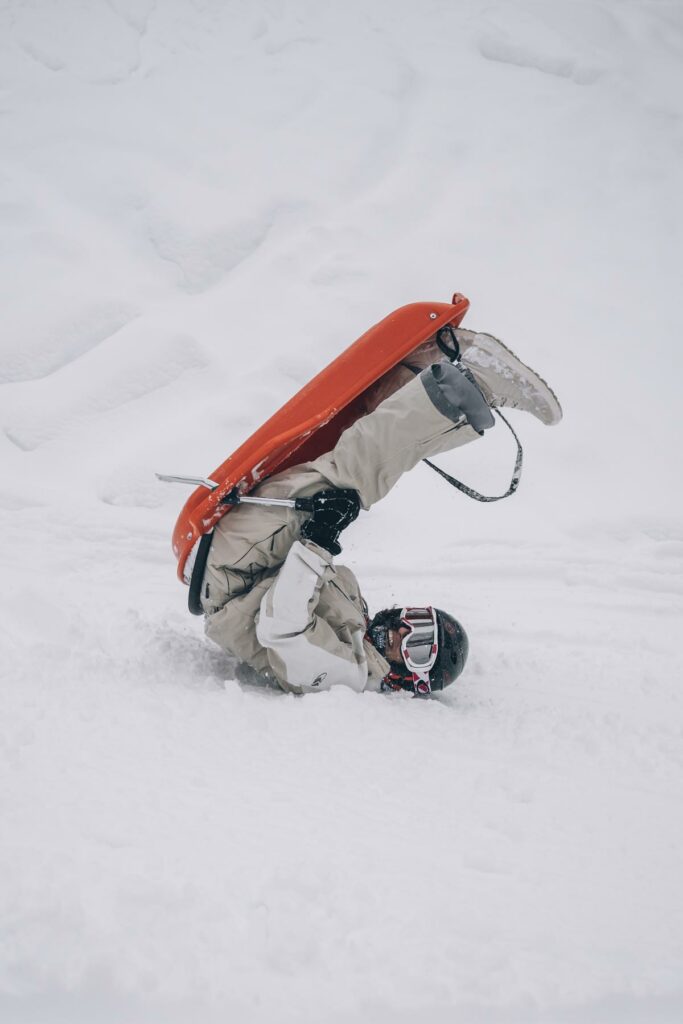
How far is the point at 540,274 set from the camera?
606 centimetres

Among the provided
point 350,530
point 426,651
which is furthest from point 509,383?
point 350,530

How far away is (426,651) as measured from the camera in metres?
2.35

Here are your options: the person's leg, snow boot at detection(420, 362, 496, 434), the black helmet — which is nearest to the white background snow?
the black helmet

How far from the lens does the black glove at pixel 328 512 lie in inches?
85.7

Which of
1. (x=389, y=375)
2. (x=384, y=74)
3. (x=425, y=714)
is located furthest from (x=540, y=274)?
(x=425, y=714)

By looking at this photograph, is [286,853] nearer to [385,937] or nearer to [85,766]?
[385,937]

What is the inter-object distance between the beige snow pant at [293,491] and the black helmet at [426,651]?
41 centimetres

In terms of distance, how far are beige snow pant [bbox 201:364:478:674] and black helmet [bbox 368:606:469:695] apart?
408mm

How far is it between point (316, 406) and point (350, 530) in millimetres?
1816

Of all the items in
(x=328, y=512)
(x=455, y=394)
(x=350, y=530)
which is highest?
(x=455, y=394)

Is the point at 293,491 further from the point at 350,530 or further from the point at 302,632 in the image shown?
the point at 350,530

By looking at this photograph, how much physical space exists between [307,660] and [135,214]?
5444 millimetres

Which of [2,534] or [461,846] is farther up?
[461,846]

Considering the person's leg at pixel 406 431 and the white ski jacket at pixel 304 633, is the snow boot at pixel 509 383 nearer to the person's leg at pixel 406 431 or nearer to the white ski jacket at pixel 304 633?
the person's leg at pixel 406 431
